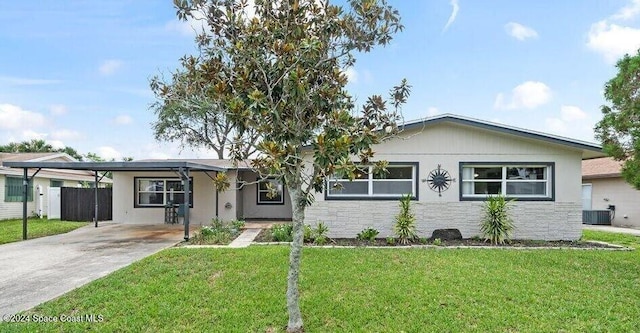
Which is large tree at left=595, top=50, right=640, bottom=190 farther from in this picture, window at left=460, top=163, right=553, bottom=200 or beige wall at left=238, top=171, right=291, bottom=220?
beige wall at left=238, top=171, right=291, bottom=220

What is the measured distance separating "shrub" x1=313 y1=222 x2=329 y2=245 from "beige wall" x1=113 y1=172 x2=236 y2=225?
20.6 ft

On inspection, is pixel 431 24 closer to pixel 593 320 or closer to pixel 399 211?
pixel 399 211

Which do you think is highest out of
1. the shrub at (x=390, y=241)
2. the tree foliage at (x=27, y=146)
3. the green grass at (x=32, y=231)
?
the tree foliage at (x=27, y=146)

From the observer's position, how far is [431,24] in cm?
1227

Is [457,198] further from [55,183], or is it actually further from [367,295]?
[55,183]

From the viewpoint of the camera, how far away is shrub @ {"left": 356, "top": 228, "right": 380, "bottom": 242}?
10.6 meters

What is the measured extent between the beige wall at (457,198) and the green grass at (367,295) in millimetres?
2648

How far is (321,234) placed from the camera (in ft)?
34.5

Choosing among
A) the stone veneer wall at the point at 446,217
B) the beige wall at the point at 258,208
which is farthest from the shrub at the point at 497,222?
the beige wall at the point at 258,208

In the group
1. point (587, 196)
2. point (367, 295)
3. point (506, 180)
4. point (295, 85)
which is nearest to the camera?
point (295, 85)

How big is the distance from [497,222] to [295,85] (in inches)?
333

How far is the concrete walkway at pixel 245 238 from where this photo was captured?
10.0 meters

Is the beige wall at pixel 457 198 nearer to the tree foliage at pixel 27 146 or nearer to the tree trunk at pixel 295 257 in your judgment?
the tree trunk at pixel 295 257

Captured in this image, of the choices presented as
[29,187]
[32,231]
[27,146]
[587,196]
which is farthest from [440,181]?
[27,146]
